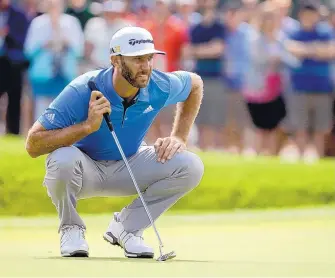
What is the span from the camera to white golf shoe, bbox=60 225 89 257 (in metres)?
7.37

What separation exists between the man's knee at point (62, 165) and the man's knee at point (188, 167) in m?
0.69

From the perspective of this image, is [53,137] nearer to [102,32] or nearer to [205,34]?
[102,32]

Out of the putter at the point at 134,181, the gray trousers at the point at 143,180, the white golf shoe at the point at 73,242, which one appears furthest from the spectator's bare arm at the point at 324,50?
the white golf shoe at the point at 73,242

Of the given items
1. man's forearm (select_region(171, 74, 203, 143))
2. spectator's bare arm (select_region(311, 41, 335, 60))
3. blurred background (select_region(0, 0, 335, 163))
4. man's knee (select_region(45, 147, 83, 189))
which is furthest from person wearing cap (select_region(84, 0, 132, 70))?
man's knee (select_region(45, 147, 83, 189))

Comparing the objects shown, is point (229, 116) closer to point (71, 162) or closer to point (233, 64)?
point (233, 64)

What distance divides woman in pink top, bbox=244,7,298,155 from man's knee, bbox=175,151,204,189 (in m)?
6.90

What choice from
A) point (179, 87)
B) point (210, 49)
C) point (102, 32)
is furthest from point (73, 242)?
point (210, 49)

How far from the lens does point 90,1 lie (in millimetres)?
15938

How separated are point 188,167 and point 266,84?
733 cm

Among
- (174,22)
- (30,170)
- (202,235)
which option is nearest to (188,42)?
(174,22)

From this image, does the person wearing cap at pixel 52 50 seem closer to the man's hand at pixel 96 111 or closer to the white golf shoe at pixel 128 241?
the white golf shoe at pixel 128 241

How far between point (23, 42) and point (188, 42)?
Result: 200 centimetres

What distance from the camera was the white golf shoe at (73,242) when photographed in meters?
7.37

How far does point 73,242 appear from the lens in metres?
7.41
